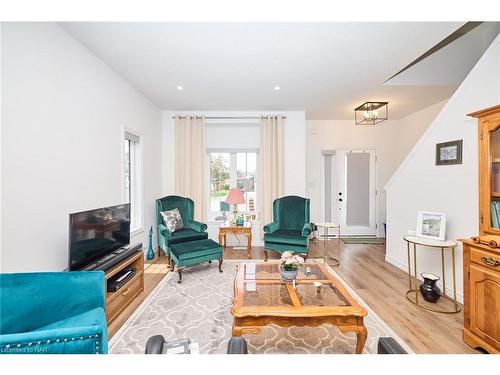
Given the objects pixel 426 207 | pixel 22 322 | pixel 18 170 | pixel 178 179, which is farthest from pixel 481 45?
pixel 22 322

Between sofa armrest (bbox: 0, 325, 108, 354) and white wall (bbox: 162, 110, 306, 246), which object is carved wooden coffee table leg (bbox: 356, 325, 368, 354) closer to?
sofa armrest (bbox: 0, 325, 108, 354)

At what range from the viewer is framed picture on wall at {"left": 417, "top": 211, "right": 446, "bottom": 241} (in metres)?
2.62

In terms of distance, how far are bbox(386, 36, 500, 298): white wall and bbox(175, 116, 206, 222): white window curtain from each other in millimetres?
3531

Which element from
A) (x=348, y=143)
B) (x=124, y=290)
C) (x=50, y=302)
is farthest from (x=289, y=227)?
A: (x=50, y=302)

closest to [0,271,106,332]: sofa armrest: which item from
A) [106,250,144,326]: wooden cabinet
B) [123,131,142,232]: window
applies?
[106,250,144,326]: wooden cabinet

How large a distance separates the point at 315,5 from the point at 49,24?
2.34m

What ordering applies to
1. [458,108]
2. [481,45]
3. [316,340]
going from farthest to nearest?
[481,45] < [458,108] < [316,340]

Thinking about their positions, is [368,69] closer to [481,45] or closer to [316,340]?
[481,45]

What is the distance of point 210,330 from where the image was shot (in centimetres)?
203

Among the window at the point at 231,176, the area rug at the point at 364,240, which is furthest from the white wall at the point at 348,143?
the window at the point at 231,176

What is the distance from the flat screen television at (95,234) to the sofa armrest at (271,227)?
6.88 ft

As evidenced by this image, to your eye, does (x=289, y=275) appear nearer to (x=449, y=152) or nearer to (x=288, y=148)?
(x=449, y=152)

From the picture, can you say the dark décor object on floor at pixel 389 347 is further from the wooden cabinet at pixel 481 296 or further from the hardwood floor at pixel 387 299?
the wooden cabinet at pixel 481 296

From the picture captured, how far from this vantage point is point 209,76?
313cm
